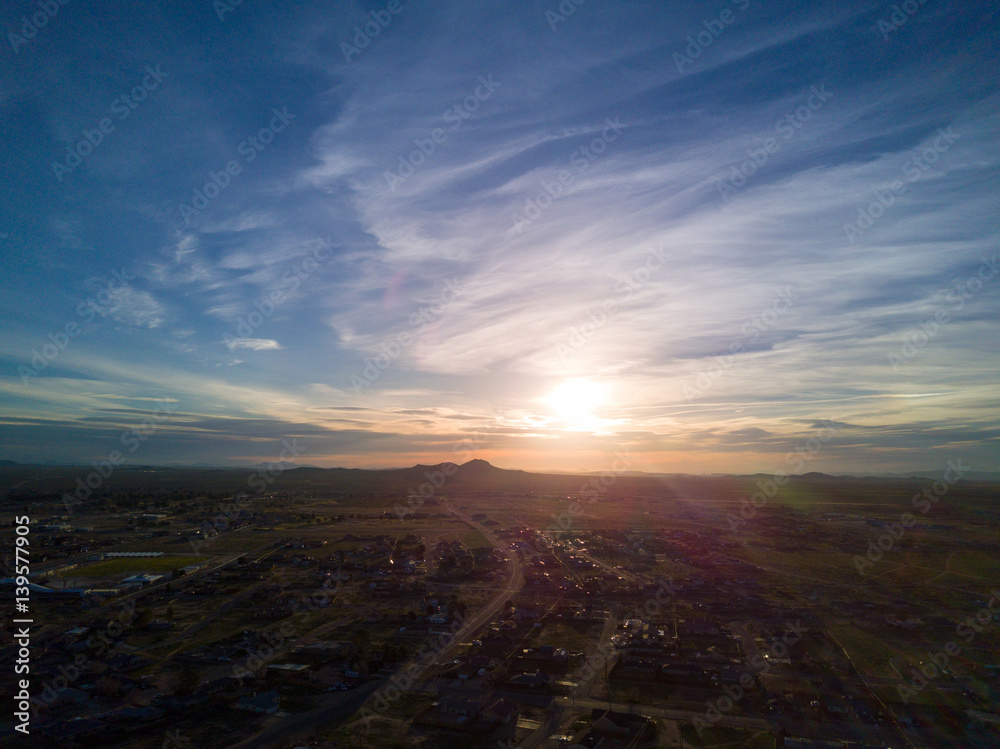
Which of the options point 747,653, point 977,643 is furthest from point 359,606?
point 977,643

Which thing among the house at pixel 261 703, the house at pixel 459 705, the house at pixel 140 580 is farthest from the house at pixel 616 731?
the house at pixel 140 580

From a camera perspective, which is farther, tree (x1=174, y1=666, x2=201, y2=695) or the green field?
the green field

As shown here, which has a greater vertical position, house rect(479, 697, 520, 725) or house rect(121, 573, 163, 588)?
house rect(479, 697, 520, 725)

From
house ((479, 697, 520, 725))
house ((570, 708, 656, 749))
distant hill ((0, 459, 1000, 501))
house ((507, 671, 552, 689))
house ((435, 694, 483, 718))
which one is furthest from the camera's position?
distant hill ((0, 459, 1000, 501))

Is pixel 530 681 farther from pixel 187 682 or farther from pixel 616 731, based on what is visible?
pixel 187 682

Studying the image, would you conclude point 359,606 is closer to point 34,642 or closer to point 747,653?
point 34,642

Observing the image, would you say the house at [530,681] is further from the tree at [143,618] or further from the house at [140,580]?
the house at [140,580]

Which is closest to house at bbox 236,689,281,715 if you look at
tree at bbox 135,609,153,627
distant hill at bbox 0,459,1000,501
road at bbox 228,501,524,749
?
road at bbox 228,501,524,749

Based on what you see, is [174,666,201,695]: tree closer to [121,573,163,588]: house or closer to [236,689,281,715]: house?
[236,689,281,715]: house

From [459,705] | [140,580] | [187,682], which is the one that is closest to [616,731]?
[459,705]
